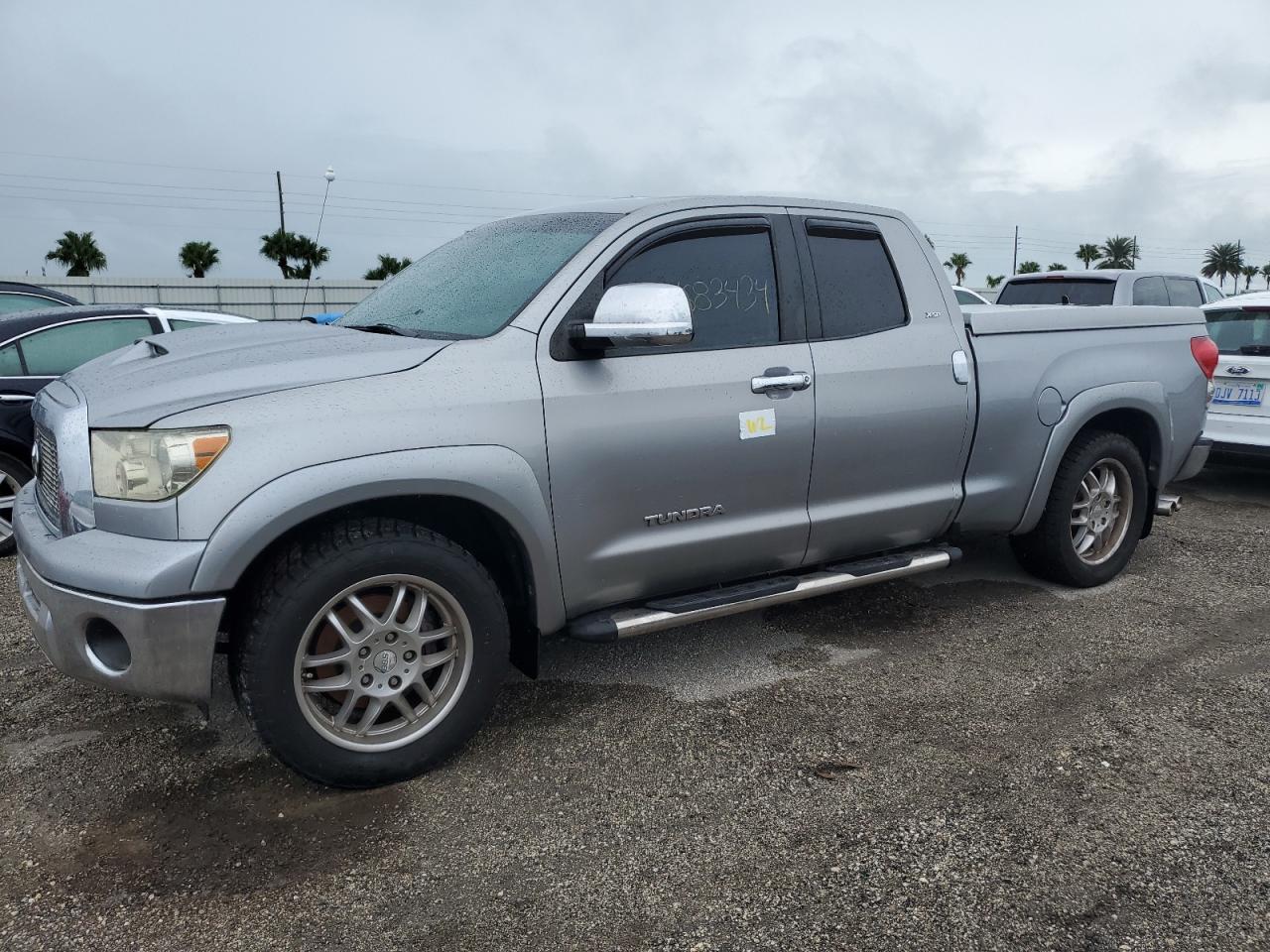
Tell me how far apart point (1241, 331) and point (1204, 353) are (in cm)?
275

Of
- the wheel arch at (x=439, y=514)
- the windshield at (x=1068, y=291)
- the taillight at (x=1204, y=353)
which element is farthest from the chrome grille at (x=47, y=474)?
the windshield at (x=1068, y=291)

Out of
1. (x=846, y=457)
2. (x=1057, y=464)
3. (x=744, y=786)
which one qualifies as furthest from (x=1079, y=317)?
(x=744, y=786)

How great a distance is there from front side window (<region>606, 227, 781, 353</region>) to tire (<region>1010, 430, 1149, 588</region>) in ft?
6.40

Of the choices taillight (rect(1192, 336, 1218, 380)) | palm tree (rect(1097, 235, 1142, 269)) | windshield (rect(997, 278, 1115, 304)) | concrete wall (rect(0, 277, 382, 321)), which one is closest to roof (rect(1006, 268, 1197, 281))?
windshield (rect(997, 278, 1115, 304))

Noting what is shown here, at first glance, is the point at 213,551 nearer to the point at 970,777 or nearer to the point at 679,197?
the point at 679,197

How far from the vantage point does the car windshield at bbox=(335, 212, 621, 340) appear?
11.1ft

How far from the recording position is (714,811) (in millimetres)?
2918

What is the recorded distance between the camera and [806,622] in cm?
457

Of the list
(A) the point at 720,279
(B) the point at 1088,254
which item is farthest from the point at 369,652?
(B) the point at 1088,254

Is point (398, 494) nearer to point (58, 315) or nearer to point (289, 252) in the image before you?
point (58, 315)

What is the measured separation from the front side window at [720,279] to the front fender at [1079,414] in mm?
1692

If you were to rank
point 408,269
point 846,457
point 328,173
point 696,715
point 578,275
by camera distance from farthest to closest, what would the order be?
point 328,173 → point 408,269 → point 846,457 → point 696,715 → point 578,275

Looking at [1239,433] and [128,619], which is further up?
[128,619]

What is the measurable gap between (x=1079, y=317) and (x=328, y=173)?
488 cm
